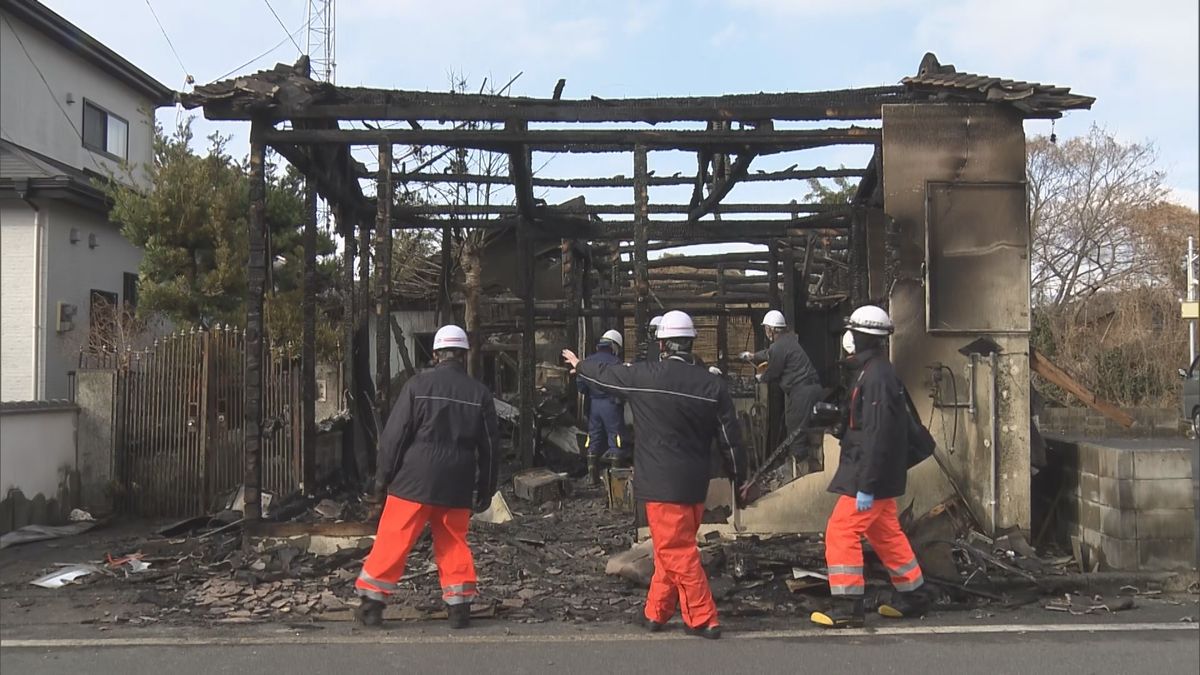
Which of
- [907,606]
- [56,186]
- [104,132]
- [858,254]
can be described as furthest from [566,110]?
[104,132]

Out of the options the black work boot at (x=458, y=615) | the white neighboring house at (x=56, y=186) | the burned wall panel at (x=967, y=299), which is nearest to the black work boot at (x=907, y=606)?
the burned wall panel at (x=967, y=299)

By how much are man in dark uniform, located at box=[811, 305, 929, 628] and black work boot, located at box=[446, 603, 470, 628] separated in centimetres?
213

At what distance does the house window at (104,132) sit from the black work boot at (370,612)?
1662 centimetres

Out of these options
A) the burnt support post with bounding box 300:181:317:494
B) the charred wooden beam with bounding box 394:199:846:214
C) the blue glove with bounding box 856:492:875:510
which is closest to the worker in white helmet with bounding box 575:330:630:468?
the charred wooden beam with bounding box 394:199:846:214

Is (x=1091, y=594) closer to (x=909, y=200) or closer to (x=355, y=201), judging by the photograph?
(x=909, y=200)

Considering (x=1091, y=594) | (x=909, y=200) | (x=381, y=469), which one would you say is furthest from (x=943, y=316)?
(x=381, y=469)

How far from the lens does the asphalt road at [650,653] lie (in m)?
4.89

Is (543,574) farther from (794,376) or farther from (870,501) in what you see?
(794,376)

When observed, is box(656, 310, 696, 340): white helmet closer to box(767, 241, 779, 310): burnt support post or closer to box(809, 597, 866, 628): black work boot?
box(809, 597, 866, 628): black work boot

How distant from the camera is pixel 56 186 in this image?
1441 centimetres

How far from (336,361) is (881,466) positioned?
983 centimetres

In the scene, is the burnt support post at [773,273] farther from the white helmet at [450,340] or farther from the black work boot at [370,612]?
the black work boot at [370,612]

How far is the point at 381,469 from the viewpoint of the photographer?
225 inches

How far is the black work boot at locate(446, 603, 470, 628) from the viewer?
564cm
